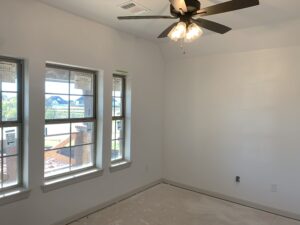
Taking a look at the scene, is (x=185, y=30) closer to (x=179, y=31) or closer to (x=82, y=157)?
(x=179, y=31)

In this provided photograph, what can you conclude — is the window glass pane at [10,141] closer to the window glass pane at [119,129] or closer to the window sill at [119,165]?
the window sill at [119,165]

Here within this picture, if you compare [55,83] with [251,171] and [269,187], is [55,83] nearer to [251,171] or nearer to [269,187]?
[251,171]

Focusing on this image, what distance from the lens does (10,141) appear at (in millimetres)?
2688

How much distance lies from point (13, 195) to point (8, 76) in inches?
50.5

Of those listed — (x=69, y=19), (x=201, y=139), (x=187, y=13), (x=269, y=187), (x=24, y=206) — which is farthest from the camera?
(x=201, y=139)

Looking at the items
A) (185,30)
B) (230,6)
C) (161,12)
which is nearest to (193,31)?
(185,30)

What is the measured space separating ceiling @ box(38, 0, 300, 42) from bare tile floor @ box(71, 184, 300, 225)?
2.68 m

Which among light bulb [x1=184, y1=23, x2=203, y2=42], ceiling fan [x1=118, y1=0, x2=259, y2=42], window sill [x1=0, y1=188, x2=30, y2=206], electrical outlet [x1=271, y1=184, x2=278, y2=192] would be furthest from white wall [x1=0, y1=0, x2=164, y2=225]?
electrical outlet [x1=271, y1=184, x2=278, y2=192]

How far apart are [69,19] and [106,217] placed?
266cm

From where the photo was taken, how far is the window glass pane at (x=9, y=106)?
8.59 ft

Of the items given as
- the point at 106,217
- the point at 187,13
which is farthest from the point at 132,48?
the point at 106,217

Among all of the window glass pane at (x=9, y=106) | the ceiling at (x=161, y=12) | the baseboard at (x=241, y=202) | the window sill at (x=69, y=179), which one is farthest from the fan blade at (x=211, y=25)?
the baseboard at (x=241, y=202)

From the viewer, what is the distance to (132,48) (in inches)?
157

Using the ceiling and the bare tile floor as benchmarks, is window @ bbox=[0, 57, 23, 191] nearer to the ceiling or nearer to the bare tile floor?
the ceiling
